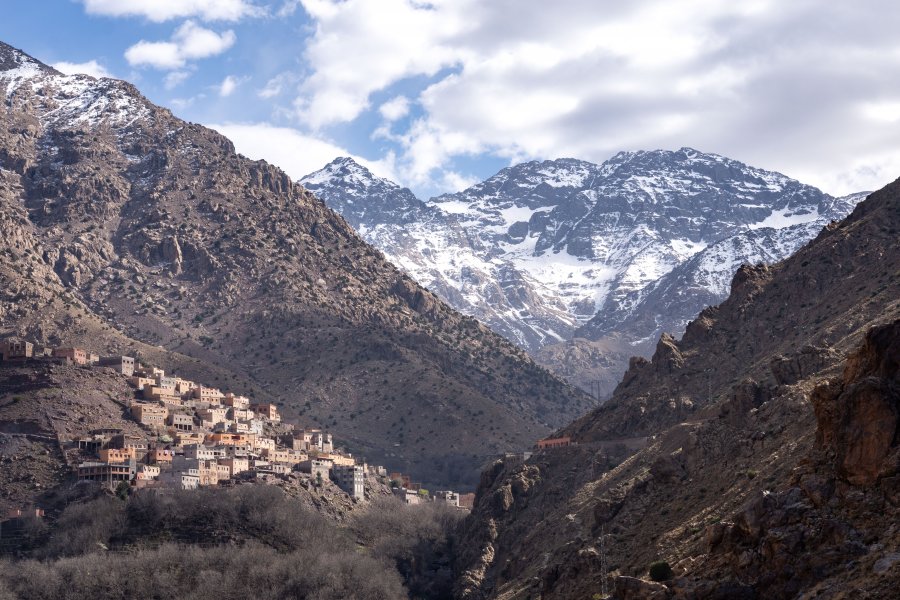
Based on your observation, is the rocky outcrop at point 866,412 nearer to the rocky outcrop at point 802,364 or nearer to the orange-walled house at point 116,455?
the rocky outcrop at point 802,364

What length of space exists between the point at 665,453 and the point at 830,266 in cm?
3366

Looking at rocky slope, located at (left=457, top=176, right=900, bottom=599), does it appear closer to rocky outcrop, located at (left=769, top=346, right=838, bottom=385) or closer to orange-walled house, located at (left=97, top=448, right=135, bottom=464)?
rocky outcrop, located at (left=769, top=346, right=838, bottom=385)

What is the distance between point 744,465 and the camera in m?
87.9

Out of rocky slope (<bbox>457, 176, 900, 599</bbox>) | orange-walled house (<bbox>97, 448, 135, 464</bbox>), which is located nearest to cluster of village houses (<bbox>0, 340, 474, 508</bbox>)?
orange-walled house (<bbox>97, 448, 135, 464</bbox>)

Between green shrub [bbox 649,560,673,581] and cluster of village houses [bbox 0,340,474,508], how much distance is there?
98642mm

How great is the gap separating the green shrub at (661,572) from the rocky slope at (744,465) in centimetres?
64

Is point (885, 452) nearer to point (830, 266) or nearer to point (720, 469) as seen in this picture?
point (720, 469)

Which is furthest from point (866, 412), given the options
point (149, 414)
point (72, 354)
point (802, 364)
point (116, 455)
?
point (72, 354)

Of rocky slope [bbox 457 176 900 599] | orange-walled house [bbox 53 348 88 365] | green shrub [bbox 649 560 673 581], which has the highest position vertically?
orange-walled house [bbox 53 348 88 365]

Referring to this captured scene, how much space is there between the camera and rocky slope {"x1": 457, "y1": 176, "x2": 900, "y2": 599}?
56.7 meters

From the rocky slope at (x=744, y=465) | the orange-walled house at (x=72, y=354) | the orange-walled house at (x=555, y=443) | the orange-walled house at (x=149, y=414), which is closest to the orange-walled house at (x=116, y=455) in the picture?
the orange-walled house at (x=149, y=414)

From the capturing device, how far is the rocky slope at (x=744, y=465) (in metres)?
56.7

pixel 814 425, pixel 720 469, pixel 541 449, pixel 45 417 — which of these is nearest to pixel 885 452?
pixel 814 425

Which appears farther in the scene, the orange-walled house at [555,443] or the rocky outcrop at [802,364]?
the orange-walled house at [555,443]
